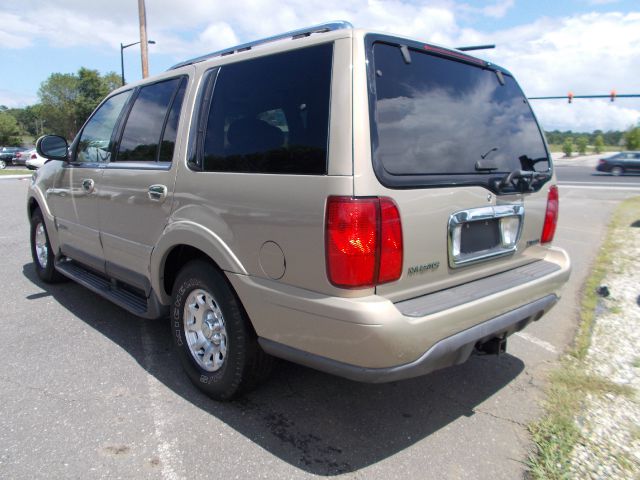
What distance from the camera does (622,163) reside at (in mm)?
30594

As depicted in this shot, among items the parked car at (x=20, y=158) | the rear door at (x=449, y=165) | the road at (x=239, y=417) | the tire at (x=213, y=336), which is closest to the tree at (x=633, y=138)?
the parked car at (x=20, y=158)

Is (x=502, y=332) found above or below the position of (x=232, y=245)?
below

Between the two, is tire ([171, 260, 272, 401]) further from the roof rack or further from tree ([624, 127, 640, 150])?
tree ([624, 127, 640, 150])

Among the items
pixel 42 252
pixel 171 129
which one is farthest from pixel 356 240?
pixel 42 252

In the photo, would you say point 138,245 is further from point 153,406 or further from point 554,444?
point 554,444

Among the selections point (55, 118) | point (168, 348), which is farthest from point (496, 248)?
point (55, 118)

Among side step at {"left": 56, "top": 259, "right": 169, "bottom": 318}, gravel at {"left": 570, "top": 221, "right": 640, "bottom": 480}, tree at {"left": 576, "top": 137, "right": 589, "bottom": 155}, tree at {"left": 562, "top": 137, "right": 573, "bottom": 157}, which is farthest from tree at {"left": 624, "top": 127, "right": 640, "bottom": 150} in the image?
side step at {"left": 56, "top": 259, "right": 169, "bottom": 318}

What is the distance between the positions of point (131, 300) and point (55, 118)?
2821 inches

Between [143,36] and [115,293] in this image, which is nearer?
[115,293]

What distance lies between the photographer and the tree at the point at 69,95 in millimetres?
63812

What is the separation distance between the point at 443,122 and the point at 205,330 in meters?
1.83

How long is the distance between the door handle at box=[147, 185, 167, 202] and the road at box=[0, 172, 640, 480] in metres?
1.20

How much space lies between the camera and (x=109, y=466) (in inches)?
95.7

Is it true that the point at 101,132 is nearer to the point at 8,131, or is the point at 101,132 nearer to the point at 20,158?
the point at 20,158
